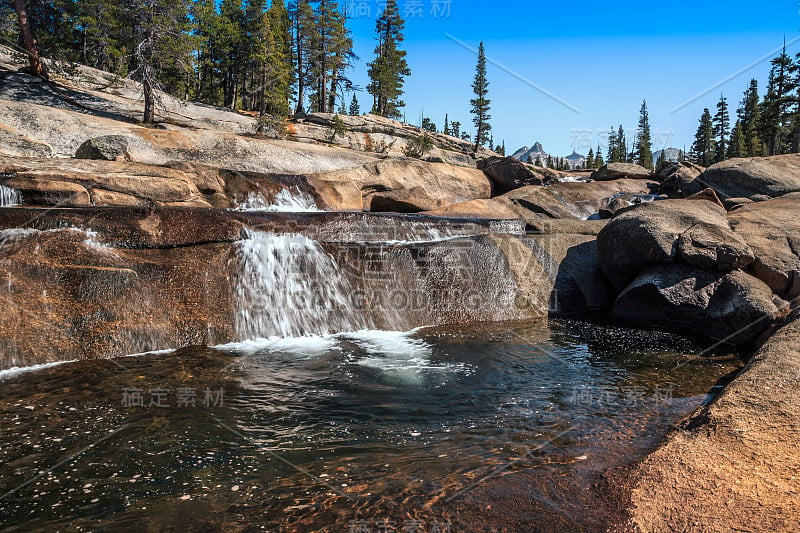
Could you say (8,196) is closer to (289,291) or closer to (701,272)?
(289,291)

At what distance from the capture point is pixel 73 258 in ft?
22.9

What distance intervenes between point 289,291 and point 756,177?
2242 cm

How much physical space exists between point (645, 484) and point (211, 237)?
7.68 metres

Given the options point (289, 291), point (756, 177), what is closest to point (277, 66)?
point (756, 177)

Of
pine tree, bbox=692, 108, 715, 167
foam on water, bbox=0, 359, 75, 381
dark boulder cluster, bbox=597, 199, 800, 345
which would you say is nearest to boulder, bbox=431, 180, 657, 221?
dark boulder cluster, bbox=597, 199, 800, 345

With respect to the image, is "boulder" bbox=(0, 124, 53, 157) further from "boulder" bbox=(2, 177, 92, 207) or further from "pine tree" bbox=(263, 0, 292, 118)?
"pine tree" bbox=(263, 0, 292, 118)

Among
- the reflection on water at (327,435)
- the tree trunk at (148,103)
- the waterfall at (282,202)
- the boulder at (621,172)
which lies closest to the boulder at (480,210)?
the waterfall at (282,202)

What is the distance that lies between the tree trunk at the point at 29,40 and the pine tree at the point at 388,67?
40319 mm

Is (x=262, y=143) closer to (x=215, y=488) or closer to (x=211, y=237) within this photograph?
(x=211, y=237)

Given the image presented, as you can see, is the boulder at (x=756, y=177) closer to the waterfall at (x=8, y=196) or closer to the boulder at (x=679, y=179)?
the boulder at (x=679, y=179)

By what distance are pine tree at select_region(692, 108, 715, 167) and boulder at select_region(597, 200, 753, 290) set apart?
7369 cm

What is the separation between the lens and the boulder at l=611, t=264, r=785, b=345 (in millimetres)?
8422

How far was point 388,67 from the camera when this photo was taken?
5734cm

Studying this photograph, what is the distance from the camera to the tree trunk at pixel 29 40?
67.7 ft
